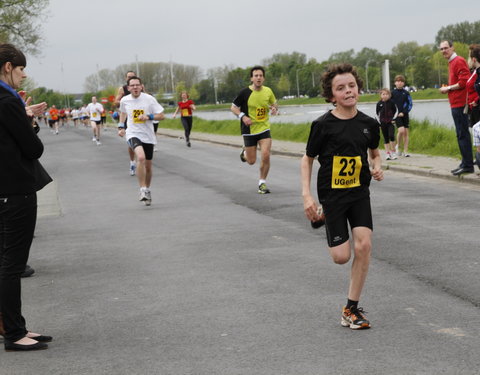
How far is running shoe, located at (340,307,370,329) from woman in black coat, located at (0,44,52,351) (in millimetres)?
1933

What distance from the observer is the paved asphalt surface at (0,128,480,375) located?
15.1 feet

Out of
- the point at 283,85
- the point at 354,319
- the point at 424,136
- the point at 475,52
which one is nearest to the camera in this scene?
the point at 354,319

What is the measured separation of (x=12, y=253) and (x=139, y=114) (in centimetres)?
795

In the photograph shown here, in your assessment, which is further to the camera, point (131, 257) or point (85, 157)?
point (85, 157)

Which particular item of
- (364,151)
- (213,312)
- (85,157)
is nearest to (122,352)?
(213,312)

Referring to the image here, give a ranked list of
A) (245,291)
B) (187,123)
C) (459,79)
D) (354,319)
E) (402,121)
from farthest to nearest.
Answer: (187,123), (402,121), (459,79), (245,291), (354,319)

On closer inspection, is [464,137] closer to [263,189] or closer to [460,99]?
[460,99]

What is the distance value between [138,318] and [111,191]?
9492 mm

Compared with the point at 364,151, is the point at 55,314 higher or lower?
lower

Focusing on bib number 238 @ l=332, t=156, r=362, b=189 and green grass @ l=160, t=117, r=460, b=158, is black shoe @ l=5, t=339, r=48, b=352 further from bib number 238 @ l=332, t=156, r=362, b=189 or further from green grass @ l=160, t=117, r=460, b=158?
green grass @ l=160, t=117, r=460, b=158

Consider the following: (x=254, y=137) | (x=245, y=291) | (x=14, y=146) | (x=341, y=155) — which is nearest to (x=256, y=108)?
(x=254, y=137)

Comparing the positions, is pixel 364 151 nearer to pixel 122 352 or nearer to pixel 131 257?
pixel 122 352

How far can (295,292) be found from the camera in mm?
6156

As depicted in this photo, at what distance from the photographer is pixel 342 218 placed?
5.17 metres
